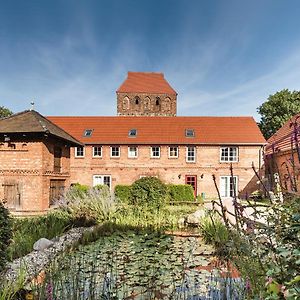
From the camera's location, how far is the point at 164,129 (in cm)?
3072

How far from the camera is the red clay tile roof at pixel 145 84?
57.7 m

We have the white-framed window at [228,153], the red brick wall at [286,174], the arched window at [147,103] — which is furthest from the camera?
the arched window at [147,103]

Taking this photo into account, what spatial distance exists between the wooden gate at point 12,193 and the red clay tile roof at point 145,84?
135 feet

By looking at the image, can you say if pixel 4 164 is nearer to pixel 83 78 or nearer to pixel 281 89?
pixel 83 78

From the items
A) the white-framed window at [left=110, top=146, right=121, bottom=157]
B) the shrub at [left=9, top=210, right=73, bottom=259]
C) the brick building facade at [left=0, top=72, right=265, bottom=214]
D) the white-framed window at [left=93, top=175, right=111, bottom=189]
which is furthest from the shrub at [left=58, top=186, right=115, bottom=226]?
the white-framed window at [left=110, top=146, right=121, bottom=157]

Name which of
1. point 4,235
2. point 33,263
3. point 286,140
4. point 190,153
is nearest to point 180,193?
point 190,153

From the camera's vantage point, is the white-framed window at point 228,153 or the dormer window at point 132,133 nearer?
the white-framed window at point 228,153

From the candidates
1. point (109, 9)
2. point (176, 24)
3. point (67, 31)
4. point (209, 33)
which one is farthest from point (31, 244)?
point (176, 24)

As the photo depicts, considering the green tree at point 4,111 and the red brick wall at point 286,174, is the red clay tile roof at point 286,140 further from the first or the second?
the green tree at point 4,111

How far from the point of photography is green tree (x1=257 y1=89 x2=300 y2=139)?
42438 millimetres

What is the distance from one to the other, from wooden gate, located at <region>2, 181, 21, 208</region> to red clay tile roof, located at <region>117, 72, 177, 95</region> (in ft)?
135

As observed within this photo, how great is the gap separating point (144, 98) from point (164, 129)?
2769 centimetres

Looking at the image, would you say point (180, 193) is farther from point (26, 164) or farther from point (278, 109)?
point (278, 109)

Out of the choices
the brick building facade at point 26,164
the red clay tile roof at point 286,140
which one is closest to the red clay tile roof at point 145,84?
the red clay tile roof at point 286,140
